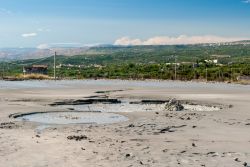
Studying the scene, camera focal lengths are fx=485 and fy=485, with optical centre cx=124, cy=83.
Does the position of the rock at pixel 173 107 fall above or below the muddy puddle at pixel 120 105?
above

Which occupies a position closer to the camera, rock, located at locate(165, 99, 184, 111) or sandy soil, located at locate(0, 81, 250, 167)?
sandy soil, located at locate(0, 81, 250, 167)

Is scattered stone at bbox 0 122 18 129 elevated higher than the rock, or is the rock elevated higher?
scattered stone at bbox 0 122 18 129

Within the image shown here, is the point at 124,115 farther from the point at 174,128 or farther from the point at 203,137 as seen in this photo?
the point at 203,137

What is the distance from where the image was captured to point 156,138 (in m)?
17.0

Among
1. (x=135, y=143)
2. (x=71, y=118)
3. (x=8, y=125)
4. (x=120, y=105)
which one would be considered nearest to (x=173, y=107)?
(x=120, y=105)

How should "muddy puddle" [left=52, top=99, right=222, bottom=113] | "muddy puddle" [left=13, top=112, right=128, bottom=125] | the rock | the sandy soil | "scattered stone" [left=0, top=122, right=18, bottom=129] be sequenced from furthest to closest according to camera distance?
"muddy puddle" [left=52, top=99, right=222, bottom=113] → the rock → "muddy puddle" [left=13, top=112, right=128, bottom=125] → "scattered stone" [left=0, top=122, right=18, bottom=129] → the sandy soil

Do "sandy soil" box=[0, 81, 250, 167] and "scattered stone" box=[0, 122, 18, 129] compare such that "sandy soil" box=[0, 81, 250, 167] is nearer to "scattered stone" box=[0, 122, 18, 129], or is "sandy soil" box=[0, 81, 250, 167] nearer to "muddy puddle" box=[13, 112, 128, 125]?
"scattered stone" box=[0, 122, 18, 129]

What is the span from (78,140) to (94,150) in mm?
1974

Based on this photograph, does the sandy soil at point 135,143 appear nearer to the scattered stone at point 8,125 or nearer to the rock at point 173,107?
the scattered stone at point 8,125

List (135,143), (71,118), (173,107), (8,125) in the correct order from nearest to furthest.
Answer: (135,143) < (8,125) < (71,118) < (173,107)

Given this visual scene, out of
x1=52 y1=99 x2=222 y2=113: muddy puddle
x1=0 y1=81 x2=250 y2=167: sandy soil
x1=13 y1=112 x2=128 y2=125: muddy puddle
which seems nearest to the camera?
x1=0 y1=81 x2=250 y2=167: sandy soil

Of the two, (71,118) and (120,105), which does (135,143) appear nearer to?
(71,118)

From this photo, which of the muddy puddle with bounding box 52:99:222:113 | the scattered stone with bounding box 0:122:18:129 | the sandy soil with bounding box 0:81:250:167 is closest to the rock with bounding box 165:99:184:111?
the muddy puddle with bounding box 52:99:222:113

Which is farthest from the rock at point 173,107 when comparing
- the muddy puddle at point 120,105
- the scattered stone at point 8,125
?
the scattered stone at point 8,125
